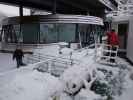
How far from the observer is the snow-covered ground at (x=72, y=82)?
18.0ft

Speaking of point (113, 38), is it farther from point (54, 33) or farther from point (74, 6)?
point (74, 6)

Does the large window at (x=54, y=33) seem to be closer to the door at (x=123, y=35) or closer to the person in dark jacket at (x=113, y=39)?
the door at (x=123, y=35)

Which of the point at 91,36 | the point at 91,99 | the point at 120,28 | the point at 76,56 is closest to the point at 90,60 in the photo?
the point at 76,56

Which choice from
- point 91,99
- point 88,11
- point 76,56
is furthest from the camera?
point 88,11

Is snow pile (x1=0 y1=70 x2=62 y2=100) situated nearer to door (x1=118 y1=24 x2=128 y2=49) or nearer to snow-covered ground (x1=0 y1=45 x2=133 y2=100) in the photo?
snow-covered ground (x1=0 y1=45 x2=133 y2=100)

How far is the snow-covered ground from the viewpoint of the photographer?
18.0 feet

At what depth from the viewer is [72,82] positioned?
777 centimetres

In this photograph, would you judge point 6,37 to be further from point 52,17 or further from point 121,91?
point 121,91

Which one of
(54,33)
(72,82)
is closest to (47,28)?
(54,33)

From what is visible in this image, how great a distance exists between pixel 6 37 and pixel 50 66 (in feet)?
49.1

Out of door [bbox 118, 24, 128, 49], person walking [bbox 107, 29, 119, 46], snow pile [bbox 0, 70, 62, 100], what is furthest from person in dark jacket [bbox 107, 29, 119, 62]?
snow pile [bbox 0, 70, 62, 100]

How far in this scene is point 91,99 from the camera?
7641 mm

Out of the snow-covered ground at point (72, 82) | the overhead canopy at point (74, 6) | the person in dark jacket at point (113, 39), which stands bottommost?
the snow-covered ground at point (72, 82)

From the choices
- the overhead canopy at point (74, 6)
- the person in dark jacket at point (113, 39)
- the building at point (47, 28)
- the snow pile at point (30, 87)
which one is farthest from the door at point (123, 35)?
the overhead canopy at point (74, 6)
